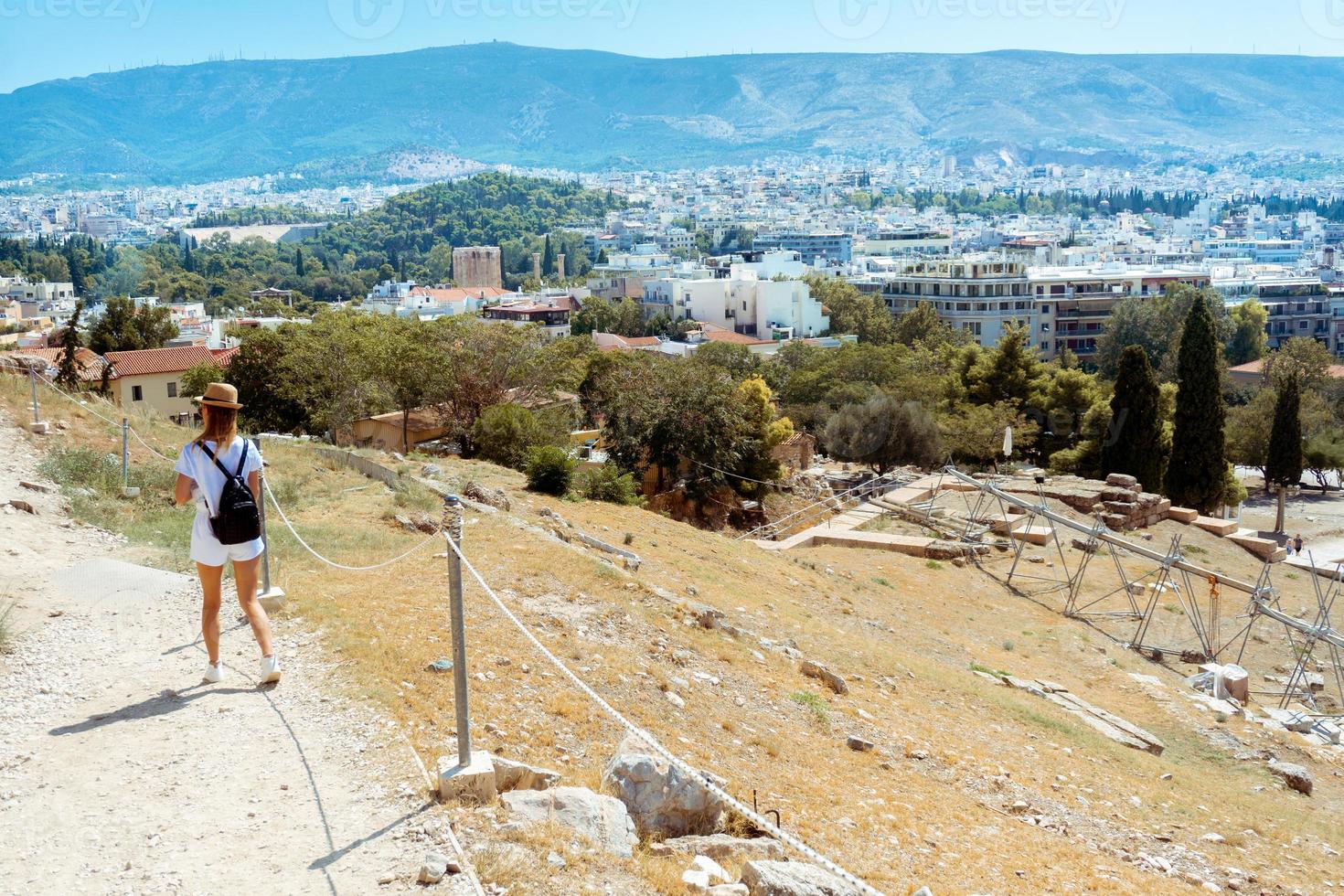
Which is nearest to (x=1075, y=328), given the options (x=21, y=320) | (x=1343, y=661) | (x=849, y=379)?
(x=849, y=379)

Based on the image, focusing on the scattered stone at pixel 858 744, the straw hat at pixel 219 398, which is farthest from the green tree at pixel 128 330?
the scattered stone at pixel 858 744

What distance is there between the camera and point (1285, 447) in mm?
35375

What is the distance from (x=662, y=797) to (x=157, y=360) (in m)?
34.4

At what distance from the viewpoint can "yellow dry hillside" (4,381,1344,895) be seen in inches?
237

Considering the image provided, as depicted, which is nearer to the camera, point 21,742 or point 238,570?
point 21,742

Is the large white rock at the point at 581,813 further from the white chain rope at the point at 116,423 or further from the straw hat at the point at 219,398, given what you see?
the white chain rope at the point at 116,423

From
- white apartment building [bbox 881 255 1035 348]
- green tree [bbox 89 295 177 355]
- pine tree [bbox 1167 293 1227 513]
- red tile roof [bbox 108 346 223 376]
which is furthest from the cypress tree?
white apartment building [bbox 881 255 1035 348]

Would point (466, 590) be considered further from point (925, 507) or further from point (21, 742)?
point (925, 507)

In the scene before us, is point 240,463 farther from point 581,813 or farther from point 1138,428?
point 1138,428

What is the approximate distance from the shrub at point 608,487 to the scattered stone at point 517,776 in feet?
41.4

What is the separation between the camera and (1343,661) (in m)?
16.0

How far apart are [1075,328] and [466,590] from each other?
81.2 meters

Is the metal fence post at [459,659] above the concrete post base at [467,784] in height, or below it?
above

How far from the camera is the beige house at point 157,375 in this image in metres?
34.7
